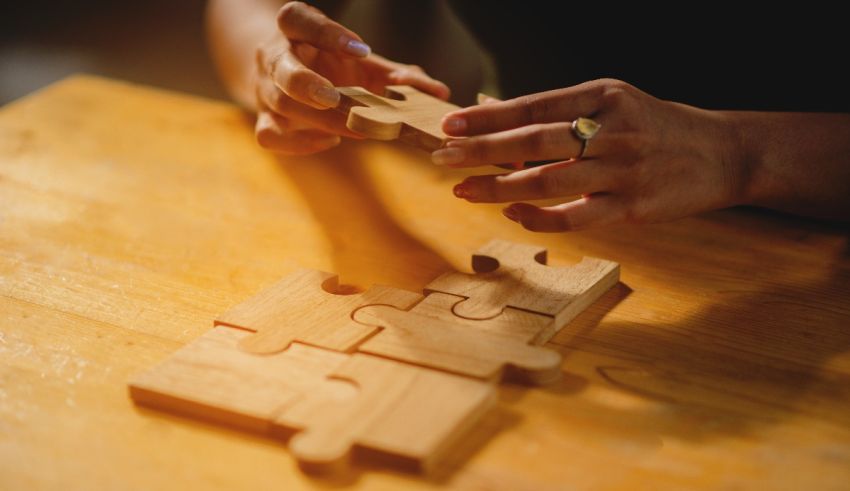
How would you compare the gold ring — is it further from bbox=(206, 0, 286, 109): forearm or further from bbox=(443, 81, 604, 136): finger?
bbox=(206, 0, 286, 109): forearm

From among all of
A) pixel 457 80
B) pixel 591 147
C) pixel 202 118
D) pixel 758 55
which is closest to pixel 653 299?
pixel 591 147

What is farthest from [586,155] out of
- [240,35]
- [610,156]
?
[240,35]


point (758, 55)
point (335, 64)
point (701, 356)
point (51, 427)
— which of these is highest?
point (758, 55)

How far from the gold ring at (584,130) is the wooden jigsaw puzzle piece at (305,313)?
0.31 metres

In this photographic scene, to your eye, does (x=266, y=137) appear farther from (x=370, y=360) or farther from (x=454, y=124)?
(x=370, y=360)

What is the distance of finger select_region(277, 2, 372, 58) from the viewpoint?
1.58 m

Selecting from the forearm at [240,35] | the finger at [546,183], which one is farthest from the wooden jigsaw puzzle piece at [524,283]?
the forearm at [240,35]

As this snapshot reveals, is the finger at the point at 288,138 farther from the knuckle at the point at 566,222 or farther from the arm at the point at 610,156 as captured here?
the knuckle at the point at 566,222

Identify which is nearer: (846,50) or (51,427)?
(51,427)

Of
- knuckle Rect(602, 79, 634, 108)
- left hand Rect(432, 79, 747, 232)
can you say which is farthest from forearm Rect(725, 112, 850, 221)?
knuckle Rect(602, 79, 634, 108)

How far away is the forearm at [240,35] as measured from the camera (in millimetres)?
1964

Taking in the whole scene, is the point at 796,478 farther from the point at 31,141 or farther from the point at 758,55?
the point at 31,141

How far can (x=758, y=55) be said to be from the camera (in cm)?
176

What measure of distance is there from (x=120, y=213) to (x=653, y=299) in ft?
3.02
